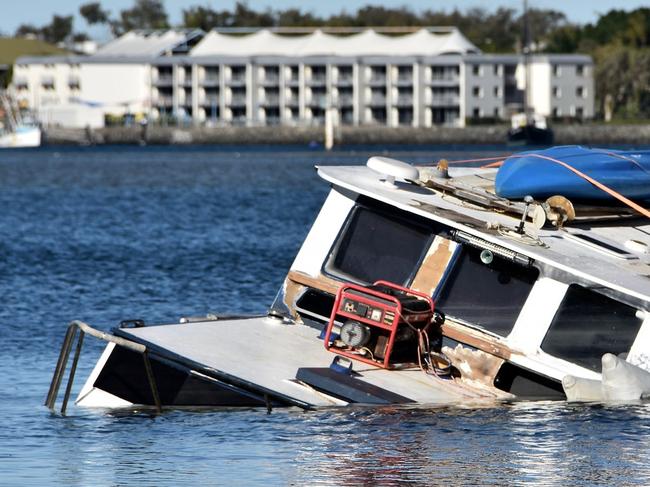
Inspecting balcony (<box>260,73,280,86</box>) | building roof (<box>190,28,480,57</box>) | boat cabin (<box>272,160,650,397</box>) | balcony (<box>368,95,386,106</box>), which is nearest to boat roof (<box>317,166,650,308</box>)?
boat cabin (<box>272,160,650,397</box>)

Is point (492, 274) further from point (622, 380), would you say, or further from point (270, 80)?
point (270, 80)

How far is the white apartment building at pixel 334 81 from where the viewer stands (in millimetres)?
160000

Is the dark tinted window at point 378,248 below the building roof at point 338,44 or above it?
above

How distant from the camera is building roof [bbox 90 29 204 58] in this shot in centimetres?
17675

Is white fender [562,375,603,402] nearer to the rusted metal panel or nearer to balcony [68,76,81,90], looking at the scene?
the rusted metal panel

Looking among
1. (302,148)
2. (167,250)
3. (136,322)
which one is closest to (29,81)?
(302,148)

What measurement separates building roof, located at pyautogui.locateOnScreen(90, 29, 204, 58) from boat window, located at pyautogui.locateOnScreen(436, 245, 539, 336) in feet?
525

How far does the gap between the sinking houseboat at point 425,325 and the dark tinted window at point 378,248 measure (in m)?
0.01

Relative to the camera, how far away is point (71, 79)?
180 m

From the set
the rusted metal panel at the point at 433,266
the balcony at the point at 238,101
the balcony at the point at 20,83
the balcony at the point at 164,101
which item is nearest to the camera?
the rusted metal panel at the point at 433,266

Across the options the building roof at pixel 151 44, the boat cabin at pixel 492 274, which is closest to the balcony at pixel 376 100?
the building roof at pixel 151 44

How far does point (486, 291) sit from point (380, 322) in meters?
1.24

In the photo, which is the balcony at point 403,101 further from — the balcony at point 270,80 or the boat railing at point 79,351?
the boat railing at point 79,351

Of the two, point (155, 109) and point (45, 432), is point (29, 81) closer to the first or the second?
point (155, 109)
